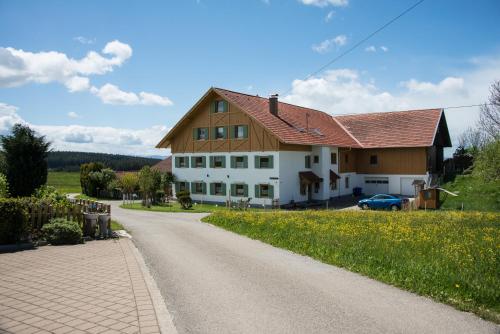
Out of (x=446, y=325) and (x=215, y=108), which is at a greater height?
(x=215, y=108)

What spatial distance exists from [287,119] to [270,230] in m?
24.0

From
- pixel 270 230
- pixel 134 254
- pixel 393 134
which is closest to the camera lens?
pixel 134 254

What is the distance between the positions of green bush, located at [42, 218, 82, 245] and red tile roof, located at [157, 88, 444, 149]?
70.0 feet

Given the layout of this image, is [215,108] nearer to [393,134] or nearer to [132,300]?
[393,134]

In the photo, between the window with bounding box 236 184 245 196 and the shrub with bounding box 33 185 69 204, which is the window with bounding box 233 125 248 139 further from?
the shrub with bounding box 33 185 69 204

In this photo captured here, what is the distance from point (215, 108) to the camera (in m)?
38.8

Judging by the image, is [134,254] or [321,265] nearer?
[321,265]

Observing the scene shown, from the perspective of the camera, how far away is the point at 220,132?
3862cm

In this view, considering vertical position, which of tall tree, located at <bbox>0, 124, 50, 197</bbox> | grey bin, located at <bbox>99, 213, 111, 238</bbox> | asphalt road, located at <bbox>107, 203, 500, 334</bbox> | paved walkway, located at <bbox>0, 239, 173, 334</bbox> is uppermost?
tall tree, located at <bbox>0, 124, 50, 197</bbox>

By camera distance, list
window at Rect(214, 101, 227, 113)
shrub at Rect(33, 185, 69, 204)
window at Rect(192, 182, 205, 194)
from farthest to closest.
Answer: window at Rect(192, 182, 205, 194)
window at Rect(214, 101, 227, 113)
shrub at Rect(33, 185, 69, 204)

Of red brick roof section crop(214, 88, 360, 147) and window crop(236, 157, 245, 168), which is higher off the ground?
red brick roof section crop(214, 88, 360, 147)

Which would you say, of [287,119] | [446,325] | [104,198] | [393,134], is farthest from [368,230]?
[104,198]

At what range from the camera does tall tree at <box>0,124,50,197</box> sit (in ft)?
65.7

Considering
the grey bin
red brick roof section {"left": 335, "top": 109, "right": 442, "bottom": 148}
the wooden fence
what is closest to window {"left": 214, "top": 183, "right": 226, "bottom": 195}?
red brick roof section {"left": 335, "top": 109, "right": 442, "bottom": 148}
